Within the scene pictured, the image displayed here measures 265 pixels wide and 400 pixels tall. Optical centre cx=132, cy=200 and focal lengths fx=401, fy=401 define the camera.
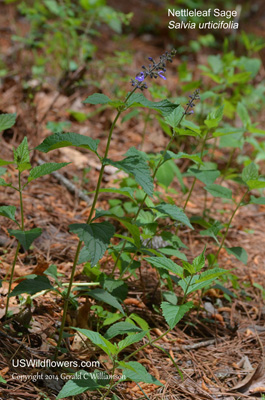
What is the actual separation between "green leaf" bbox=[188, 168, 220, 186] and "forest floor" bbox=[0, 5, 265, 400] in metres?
0.55

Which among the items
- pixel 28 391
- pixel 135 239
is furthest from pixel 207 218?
pixel 28 391

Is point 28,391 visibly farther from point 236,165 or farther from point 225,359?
point 236,165

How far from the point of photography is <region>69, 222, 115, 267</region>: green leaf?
1529 mm

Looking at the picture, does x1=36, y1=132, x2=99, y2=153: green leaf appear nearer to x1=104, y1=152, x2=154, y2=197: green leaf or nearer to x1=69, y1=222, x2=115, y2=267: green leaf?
x1=104, y1=152, x2=154, y2=197: green leaf

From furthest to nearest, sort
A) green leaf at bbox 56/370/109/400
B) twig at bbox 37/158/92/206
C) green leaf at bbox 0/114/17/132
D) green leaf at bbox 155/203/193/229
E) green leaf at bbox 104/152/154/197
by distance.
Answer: twig at bbox 37/158/92/206, green leaf at bbox 0/114/17/132, green leaf at bbox 155/203/193/229, green leaf at bbox 104/152/154/197, green leaf at bbox 56/370/109/400

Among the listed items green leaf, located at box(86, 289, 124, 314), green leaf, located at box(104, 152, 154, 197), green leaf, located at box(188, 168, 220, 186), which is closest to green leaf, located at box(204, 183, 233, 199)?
green leaf, located at box(188, 168, 220, 186)

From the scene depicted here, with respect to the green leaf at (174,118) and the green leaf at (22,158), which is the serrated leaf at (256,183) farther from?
the green leaf at (22,158)

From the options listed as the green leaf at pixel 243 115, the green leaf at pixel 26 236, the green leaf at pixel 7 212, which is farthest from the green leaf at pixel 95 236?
the green leaf at pixel 243 115

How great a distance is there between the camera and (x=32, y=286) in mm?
1728

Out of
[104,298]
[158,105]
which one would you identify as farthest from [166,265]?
[158,105]

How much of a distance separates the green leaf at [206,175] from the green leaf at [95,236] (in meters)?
0.88

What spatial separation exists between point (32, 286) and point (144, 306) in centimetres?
78

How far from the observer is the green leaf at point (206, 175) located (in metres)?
2.34

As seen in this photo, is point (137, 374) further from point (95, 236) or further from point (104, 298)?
point (95, 236)
